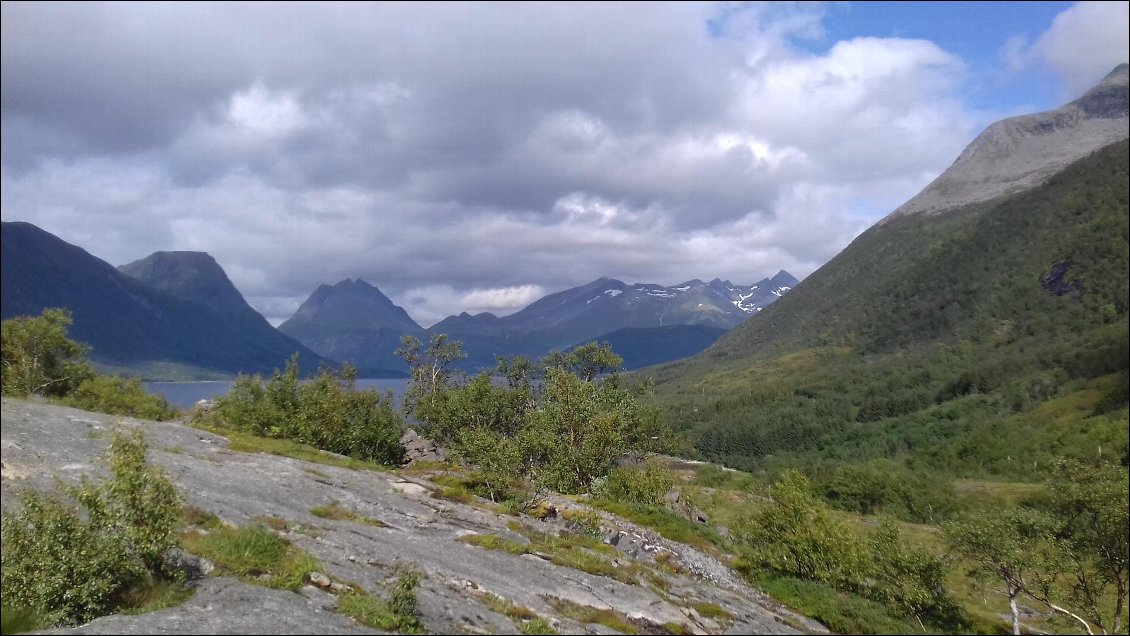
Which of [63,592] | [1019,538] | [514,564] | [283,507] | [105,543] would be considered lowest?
[1019,538]

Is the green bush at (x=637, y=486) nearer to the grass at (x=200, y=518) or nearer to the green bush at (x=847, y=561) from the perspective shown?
the green bush at (x=847, y=561)

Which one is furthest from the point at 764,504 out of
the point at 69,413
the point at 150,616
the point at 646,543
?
the point at 69,413

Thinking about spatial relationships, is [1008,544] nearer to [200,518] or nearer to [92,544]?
[200,518]

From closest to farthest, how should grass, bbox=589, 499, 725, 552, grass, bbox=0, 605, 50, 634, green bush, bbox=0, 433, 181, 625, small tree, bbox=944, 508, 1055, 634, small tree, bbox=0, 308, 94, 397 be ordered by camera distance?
1. grass, bbox=0, 605, 50, 634
2. green bush, bbox=0, 433, 181, 625
3. grass, bbox=589, 499, 725, 552
4. small tree, bbox=944, 508, 1055, 634
5. small tree, bbox=0, 308, 94, 397

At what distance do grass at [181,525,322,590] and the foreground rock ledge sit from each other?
516 millimetres

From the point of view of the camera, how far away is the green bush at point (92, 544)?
11695mm

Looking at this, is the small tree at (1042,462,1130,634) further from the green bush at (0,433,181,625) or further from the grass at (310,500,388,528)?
the green bush at (0,433,181,625)

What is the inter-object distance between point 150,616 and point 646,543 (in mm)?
26075

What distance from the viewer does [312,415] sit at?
5625 centimetres

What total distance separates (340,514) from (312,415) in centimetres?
3523

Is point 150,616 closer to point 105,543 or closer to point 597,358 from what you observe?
point 105,543

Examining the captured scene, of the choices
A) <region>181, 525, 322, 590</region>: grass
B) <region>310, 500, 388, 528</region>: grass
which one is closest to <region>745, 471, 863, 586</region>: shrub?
<region>310, 500, 388, 528</region>: grass

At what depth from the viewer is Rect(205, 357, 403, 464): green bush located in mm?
54844

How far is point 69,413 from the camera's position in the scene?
29.9 m
